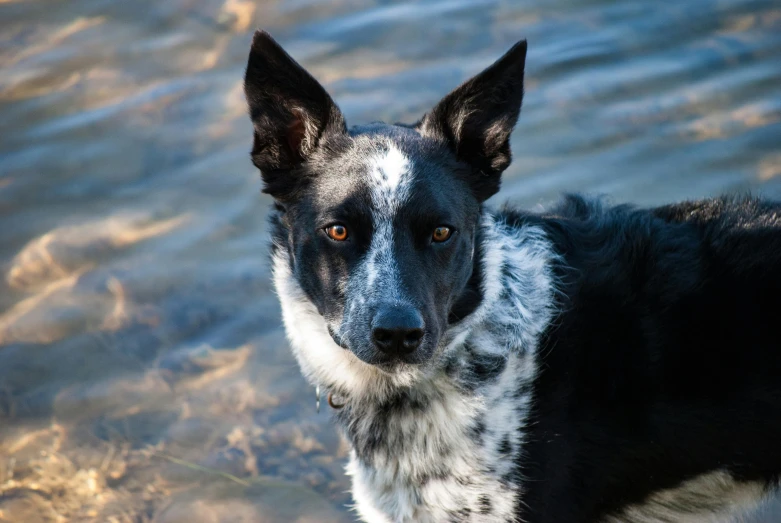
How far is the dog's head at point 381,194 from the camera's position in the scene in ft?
9.12

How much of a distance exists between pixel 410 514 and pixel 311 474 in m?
1.13

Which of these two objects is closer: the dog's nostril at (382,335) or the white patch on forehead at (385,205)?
the dog's nostril at (382,335)

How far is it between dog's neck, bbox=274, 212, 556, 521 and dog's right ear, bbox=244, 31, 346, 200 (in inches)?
12.6

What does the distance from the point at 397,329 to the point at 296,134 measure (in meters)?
0.89

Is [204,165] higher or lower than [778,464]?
higher

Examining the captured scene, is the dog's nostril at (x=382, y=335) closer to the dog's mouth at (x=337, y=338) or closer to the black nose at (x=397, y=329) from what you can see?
the black nose at (x=397, y=329)

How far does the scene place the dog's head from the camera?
278 centimetres

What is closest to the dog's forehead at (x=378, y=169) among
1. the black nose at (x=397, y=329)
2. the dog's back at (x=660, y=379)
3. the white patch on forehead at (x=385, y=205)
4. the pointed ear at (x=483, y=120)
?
the white patch on forehead at (x=385, y=205)

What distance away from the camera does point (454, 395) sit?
3.00 m

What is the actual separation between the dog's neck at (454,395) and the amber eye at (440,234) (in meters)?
0.23

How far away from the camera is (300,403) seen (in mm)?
4320

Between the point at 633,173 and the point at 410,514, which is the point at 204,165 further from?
the point at 410,514

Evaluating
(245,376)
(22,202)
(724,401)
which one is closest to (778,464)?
(724,401)

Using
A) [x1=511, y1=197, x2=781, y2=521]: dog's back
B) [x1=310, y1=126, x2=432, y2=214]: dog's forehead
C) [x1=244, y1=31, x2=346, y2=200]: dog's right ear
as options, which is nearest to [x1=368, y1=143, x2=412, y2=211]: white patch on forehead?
[x1=310, y1=126, x2=432, y2=214]: dog's forehead
